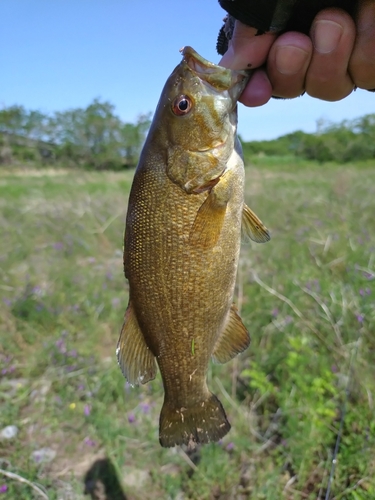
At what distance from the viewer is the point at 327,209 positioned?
7.85 metres

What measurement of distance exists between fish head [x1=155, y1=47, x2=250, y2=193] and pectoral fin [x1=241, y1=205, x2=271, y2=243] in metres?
0.22

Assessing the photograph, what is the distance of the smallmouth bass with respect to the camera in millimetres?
1417

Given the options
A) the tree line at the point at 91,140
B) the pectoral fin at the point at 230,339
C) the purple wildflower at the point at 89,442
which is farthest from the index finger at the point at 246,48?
the tree line at the point at 91,140

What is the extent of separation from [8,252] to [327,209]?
6118 millimetres

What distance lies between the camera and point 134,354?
1525mm

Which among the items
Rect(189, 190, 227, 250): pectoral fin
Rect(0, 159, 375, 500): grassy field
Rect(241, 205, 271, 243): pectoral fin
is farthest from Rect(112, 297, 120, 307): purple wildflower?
Rect(189, 190, 227, 250): pectoral fin

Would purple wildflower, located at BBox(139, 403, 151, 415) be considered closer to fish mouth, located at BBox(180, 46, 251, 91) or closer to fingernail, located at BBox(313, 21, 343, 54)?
fish mouth, located at BBox(180, 46, 251, 91)

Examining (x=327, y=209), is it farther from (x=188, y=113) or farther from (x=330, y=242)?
(x=188, y=113)

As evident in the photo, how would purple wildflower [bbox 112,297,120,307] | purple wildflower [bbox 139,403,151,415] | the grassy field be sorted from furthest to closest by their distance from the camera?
purple wildflower [bbox 112,297,120,307], purple wildflower [bbox 139,403,151,415], the grassy field

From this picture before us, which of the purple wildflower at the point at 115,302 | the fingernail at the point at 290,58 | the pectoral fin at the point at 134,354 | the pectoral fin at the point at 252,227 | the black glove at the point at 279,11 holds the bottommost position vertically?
the purple wildflower at the point at 115,302

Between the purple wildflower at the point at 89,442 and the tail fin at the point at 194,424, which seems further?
the purple wildflower at the point at 89,442

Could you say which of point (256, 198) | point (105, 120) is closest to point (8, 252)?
point (256, 198)

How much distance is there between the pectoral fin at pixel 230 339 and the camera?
64.1 inches

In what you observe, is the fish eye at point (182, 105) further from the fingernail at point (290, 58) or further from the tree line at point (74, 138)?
the tree line at point (74, 138)
